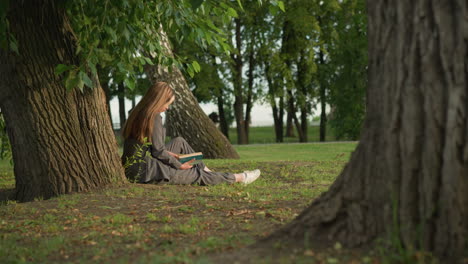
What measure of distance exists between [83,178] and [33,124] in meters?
0.97

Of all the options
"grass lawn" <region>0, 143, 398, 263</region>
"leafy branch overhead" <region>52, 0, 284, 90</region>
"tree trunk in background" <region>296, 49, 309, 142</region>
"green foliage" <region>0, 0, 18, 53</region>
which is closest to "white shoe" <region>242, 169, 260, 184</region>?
"grass lawn" <region>0, 143, 398, 263</region>

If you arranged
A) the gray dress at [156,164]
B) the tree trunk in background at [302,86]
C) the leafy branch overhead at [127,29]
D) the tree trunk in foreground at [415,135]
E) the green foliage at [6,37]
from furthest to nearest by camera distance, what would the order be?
the tree trunk in background at [302,86] → the gray dress at [156,164] → the leafy branch overhead at [127,29] → the green foliage at [6,37] → the tree trunk in foreground at [415,135]

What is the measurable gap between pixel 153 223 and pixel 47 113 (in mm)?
2638

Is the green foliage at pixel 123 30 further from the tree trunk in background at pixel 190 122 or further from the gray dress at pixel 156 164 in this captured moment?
the tree trunk in background at pixel 190 122

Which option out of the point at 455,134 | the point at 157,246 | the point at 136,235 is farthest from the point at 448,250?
the point at 136,235

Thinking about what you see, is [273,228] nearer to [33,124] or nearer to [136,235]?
[136,235]

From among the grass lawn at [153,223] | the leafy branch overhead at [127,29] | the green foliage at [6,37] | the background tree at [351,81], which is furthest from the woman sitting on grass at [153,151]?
the background tree at [351,81]

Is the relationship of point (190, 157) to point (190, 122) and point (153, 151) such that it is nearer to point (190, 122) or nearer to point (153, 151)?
point (153, 151)

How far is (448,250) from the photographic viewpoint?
2.95 metres

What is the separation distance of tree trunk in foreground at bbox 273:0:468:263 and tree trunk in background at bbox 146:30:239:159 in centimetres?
992

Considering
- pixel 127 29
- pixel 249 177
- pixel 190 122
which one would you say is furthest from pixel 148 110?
pixel 190 122

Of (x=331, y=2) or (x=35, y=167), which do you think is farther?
(x=331, y=2)

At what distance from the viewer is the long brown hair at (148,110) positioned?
24.8 feet

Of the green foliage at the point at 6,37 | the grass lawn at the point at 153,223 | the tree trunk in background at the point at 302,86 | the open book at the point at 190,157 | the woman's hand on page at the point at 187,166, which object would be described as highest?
the tree trunk in background at the point at 302,86
